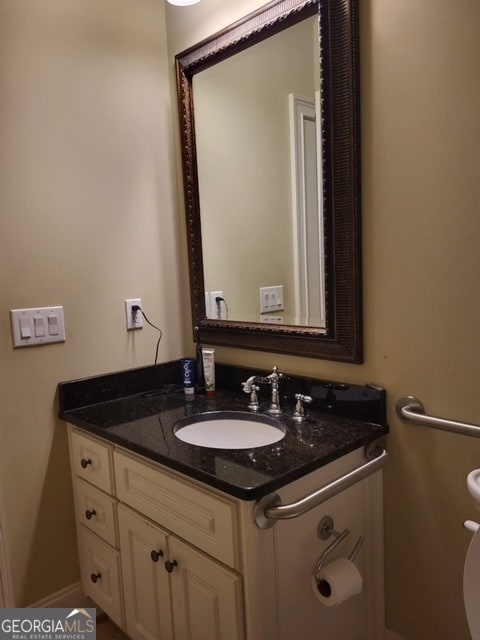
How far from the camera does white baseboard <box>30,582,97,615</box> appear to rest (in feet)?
5.18

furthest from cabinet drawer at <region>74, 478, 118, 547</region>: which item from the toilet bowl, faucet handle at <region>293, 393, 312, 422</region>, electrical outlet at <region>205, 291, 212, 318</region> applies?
the toilet bowl

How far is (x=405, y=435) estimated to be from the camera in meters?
1.27

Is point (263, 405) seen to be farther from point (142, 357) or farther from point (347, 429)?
point (142, 357)

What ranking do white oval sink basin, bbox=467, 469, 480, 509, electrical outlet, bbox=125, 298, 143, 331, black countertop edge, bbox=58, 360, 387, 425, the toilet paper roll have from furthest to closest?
electrical outlet, bbox=125, 298, 143, 331, black countertop edge, bbox=58, 360, 387, 425, the toilet paper roll, white oval sink basin, bbox=467, 469, 480, 509

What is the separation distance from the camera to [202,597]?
1.14 m

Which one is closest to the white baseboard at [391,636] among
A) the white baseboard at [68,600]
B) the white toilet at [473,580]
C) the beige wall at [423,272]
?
the beige wall at [423,272]

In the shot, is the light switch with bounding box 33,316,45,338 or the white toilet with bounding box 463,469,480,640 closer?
the white toilet with bounding box 463,469,480,640

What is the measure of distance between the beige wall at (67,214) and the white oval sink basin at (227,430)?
419 millimetres

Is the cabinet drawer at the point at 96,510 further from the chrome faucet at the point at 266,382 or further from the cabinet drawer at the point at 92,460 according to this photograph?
the chrome faucet at the point at 266,382

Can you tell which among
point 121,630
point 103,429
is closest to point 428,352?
point 103,429

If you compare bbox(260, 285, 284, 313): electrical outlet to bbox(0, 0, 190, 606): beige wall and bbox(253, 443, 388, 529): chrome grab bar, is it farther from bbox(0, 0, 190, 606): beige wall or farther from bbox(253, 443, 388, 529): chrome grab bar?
bbox(253, 443, 388, 529): chrome grab bar

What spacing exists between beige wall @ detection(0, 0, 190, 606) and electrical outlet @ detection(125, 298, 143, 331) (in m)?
0.02

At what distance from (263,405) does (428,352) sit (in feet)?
1.86

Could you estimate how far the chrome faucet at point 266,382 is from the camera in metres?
1.47
